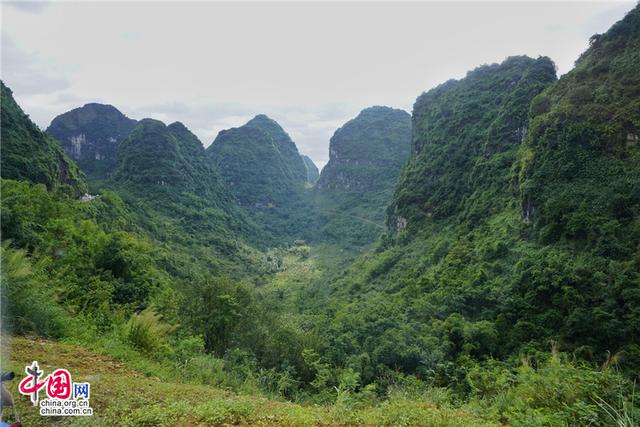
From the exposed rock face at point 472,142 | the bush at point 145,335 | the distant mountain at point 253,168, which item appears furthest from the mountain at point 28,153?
the distant mountain at point 253,168

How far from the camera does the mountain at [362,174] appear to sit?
71.2 m

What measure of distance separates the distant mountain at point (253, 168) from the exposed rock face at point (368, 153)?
12985 mm

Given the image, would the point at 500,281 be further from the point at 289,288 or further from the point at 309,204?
the point at 309,204

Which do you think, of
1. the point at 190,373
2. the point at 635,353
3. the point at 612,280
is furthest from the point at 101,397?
the point at 612,280

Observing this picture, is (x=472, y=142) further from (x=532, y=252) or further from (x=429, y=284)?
(x=532, y=252)

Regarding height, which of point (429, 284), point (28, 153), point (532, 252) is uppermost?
point (28, 153)

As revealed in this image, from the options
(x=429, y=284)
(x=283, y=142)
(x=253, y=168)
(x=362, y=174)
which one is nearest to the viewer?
(x=429, y=284)

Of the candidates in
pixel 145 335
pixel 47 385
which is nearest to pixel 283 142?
pixel 145 335

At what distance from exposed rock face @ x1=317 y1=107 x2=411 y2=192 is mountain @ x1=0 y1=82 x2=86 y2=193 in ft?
204

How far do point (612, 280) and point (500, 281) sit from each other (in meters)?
4.53

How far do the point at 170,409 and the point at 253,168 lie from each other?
10062cm

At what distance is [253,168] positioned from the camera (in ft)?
333

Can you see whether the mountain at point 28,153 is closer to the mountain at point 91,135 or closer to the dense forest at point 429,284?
the dense forest at point 429,284

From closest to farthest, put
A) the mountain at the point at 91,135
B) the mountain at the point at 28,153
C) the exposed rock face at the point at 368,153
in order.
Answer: the mountain at the point at 28,153 < the mountain at the point at 91,135 < the exposed rock face at the point at 368,153
